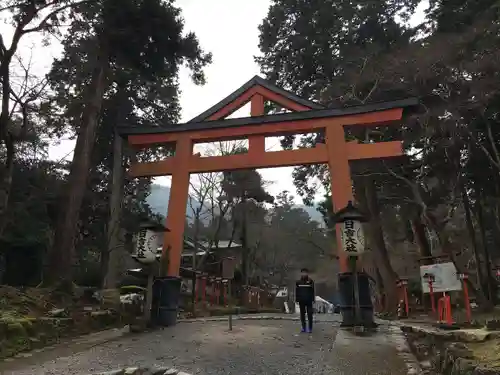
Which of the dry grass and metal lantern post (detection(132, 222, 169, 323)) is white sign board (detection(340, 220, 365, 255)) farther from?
metal lantern post (detection(132, 222, 169, 323))

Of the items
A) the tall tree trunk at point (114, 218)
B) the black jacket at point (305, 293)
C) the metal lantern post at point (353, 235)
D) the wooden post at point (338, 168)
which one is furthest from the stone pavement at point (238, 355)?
the tall tree trunk at point (114, 218)

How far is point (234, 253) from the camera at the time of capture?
92.2ft

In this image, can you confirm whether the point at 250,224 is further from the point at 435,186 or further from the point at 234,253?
the point at 435,186

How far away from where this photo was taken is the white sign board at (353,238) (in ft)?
28.8

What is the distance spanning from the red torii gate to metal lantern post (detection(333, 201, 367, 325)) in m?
1.13

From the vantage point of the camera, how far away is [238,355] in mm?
6426

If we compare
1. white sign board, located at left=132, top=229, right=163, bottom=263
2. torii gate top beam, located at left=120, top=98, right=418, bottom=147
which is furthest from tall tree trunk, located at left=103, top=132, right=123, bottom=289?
white sign board, located at left=132, top=229, right=163, bottom=263

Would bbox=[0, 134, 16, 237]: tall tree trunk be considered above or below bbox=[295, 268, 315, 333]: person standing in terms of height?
above

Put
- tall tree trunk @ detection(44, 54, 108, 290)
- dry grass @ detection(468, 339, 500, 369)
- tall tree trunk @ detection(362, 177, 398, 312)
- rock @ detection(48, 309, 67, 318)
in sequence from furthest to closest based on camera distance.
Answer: tall tree trunk @ detection(362, 177, 398, 312) < tall tree trunk @ detection(44, 54, 108, 290) < rock @ detection(48, 309, 67, 318) < dry grass @ detection(468, 339, 500, 369)

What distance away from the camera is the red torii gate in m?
10.5

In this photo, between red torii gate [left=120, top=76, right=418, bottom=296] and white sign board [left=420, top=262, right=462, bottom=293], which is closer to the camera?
white sign board [left=420, top=262, right=462, bottom=293]

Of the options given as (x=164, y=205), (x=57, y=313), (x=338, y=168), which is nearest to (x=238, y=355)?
(x=57, y=313)

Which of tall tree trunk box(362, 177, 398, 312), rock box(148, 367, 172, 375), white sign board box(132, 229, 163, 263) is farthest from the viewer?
tall tree trunk box(362, 177, 398, 312)

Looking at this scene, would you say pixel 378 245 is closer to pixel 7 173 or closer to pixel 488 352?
pixel 488 352
